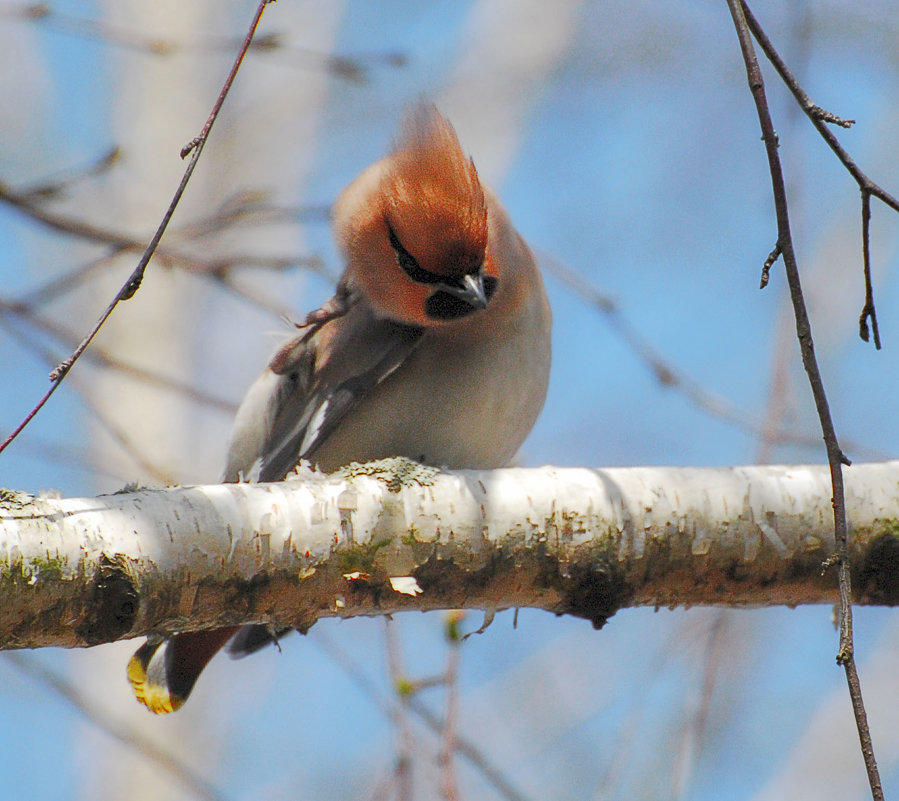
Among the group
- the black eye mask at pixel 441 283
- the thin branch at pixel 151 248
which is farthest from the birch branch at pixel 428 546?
the black eye mask at pixel 441 283

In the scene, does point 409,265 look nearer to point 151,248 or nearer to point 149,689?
point 149,689

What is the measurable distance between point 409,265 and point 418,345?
0.23m

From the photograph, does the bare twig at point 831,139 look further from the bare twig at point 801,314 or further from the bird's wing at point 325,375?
the bird's wing at point 325,375

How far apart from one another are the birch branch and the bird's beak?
66 centimetres

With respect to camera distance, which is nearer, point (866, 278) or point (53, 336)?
point (866, 278)

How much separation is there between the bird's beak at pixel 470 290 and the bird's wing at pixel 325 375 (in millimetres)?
207

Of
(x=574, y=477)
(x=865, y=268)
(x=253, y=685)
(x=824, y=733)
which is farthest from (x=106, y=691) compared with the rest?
(x=865, y=268)

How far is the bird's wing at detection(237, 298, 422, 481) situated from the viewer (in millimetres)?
3408

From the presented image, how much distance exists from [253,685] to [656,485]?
19.3 ft

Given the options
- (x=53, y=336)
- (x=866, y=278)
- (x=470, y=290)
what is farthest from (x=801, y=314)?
(x=53, y=336)

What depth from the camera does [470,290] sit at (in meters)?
3.23

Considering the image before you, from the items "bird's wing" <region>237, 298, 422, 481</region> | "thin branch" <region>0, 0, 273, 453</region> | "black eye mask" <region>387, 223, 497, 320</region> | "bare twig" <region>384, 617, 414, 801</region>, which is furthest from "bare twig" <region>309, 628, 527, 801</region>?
"thin branch" <region>0, 0, 273, 453</region>

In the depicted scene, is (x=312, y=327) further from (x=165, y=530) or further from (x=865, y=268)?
(x=865, y=268)

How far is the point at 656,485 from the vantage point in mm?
2730
